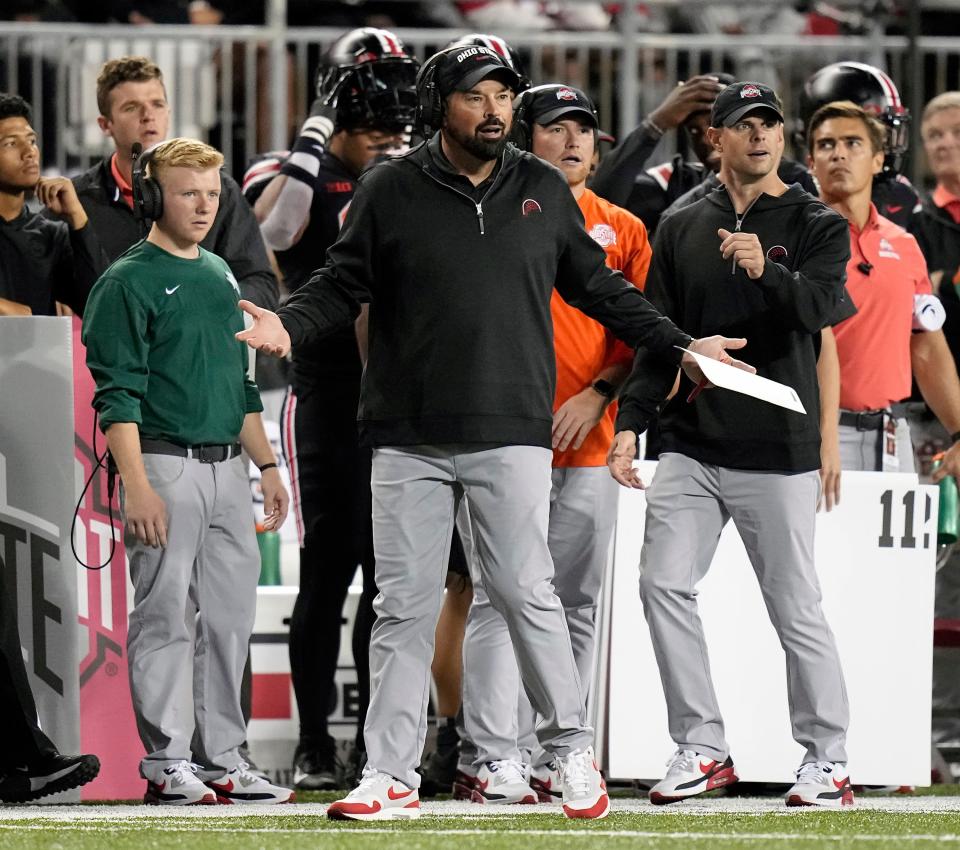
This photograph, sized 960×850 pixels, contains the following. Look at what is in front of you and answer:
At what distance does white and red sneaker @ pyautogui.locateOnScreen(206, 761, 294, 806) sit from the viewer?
564 centimetres

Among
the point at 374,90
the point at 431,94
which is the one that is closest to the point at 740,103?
the point at 431,94

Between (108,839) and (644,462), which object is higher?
(644,462)

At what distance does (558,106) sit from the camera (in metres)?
6.02

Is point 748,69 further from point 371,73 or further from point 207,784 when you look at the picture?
point 207,784

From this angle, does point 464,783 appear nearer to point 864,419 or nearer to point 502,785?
point 502,785

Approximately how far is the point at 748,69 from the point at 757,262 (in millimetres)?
5636

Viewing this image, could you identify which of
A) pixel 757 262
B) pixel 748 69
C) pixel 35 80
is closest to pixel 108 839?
pixel 757 262

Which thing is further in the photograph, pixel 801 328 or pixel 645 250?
pixel 645 250

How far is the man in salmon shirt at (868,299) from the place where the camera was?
20.9ft

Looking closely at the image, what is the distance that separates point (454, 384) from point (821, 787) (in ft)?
5.16

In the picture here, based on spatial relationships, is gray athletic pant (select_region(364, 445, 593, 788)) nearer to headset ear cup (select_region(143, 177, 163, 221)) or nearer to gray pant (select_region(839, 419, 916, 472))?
headset ear cup (select_region(143, 177, 163, 221))

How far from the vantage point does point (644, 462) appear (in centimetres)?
613

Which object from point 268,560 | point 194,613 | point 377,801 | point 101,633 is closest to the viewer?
point 377,801

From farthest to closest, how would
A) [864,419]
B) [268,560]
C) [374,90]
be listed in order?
[268,560]
[374,90]
[864,419]
